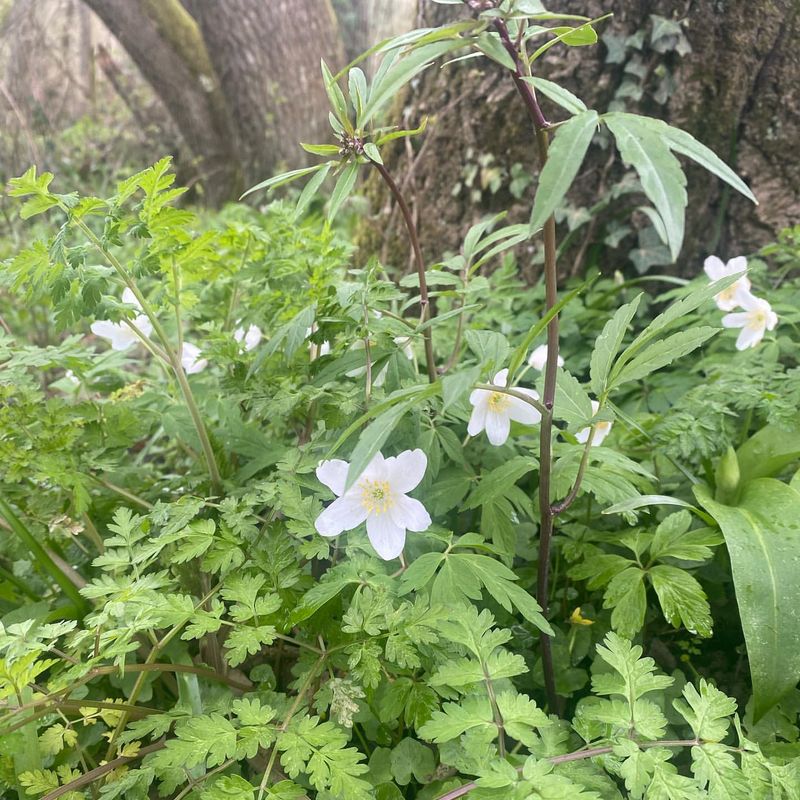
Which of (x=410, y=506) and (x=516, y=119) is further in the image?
(x=516, y=119)

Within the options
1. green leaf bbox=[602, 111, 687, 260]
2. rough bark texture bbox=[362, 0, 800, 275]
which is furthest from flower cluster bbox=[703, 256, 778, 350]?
green leaf bbox=[602, 111, 687, 260]

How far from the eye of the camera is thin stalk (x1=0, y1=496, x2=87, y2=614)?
4.11ft

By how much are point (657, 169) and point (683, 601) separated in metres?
0.77

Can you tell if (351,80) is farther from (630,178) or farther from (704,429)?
(630,178)

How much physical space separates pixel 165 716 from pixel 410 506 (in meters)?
0.52

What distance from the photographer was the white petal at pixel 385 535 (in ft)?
3.42

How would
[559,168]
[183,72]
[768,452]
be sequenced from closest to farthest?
[559,168] → [768,452] → [183,72]

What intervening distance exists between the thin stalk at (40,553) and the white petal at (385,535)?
68 centimetres

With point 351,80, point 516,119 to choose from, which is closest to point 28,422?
point 351,80

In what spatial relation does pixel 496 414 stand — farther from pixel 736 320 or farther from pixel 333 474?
pixel 736 320

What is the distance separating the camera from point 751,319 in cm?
169

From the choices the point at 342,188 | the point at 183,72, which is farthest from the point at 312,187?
the point at 183,72

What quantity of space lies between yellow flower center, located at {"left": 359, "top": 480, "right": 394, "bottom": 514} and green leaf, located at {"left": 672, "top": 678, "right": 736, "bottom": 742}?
0.53 metres

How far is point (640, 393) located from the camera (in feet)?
6.27
